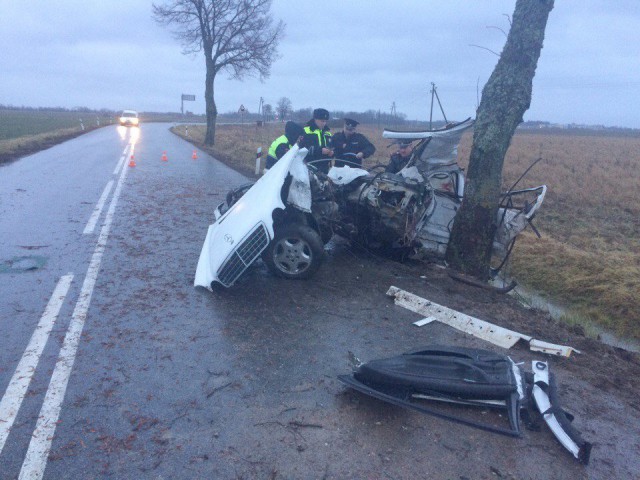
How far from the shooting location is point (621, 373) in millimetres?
4426

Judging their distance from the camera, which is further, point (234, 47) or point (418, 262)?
point (234, 47)

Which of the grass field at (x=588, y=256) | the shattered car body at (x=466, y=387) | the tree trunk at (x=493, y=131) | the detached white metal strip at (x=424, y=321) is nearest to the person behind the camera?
the shattered car body at (x=466, y=387)

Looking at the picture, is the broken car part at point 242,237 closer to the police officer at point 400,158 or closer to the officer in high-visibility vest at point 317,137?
the police officer at point 400,158

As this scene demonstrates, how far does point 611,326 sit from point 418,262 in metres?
2.53

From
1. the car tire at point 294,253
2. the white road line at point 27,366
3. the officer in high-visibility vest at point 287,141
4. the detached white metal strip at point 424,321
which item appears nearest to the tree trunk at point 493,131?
the detached white metal strip at point 424,321

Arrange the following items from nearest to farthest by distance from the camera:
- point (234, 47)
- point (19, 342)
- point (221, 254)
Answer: point (19, 342) → point (221, 254) → point (234, 47)

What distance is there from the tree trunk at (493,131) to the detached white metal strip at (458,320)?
5.11ft

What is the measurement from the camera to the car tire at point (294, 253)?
6.00m

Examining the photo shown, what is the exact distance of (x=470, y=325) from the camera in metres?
5.10

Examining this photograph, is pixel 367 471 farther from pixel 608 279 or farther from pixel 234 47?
pixel 234 47

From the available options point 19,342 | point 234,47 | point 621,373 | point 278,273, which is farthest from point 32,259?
point 234,47

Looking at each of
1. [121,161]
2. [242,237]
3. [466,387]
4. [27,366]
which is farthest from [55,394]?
[121,161]

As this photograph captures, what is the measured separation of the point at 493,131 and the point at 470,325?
281 cm

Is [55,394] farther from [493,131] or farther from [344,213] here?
[493,131]
